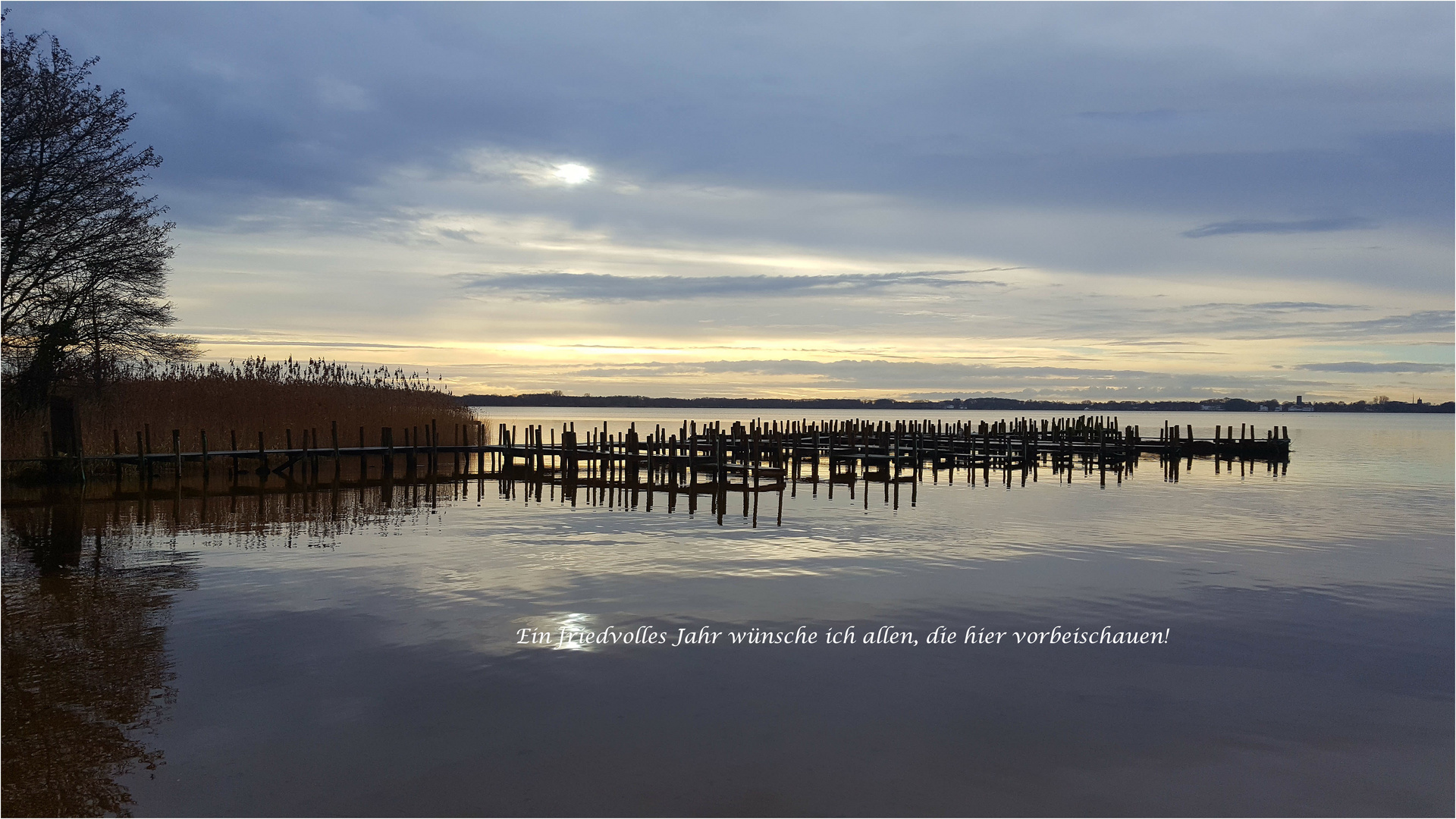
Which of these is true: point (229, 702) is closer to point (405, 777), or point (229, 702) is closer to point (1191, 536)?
point (405, 777)

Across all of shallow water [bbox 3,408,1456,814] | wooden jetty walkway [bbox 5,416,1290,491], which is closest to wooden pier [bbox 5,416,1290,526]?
Result: wooden jetty walkway [bbox 5,416,1290,491]

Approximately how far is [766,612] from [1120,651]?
13.9 feet

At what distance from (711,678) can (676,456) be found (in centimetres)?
2972

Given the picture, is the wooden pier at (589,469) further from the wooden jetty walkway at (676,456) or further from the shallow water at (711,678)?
the shallow water at (711,678)

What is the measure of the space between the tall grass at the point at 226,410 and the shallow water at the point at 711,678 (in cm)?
1408

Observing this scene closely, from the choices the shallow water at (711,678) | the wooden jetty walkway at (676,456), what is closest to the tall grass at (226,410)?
the wooden jetty walkway at (676,456)

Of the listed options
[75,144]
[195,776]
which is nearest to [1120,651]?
[195,776]

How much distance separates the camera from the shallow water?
7094mm

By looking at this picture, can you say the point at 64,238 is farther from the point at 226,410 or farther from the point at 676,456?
→ the point at 676,456

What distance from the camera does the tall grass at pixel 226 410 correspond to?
3097 centimetres

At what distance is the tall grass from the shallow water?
46.2 feet

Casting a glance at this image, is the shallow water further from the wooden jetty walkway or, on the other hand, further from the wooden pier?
the wooden jetty walkway

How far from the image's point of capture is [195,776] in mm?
6996

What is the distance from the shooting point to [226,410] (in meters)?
37.0
